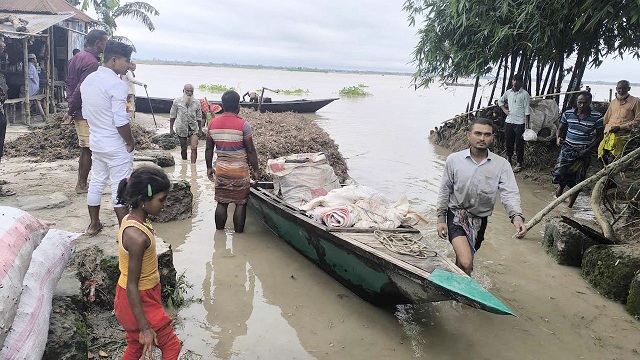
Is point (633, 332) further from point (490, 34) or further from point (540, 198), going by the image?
point (490, 34)

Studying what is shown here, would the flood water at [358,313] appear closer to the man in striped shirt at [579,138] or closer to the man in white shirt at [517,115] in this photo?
the man in striped shirt at [579,138]

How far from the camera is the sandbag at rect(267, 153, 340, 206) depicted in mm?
5426

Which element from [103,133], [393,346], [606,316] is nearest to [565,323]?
[606,316]

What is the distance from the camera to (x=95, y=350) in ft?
9.50

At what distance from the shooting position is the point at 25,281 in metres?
2.37

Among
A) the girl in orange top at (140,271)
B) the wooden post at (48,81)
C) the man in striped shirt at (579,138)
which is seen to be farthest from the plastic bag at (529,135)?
the wooden post at (48,81)

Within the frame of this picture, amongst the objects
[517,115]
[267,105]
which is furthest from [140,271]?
[267,105]

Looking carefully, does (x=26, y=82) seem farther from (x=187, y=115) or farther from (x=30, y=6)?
(x=30, y=6)

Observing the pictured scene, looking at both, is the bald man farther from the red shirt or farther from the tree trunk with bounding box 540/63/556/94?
the tree trunk with bounding box 540/63/556/94

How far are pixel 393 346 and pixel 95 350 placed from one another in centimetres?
202

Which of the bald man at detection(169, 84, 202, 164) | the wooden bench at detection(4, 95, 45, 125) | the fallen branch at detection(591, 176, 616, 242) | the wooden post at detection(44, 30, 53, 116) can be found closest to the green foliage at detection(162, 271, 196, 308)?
the fallen branch at detection(591, 176, 616, 242)

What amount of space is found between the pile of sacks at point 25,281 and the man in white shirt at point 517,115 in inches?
328

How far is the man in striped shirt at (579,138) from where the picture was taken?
661cm

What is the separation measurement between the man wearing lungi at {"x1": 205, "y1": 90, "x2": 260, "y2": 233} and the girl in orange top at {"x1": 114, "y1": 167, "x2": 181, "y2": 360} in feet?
8.13
